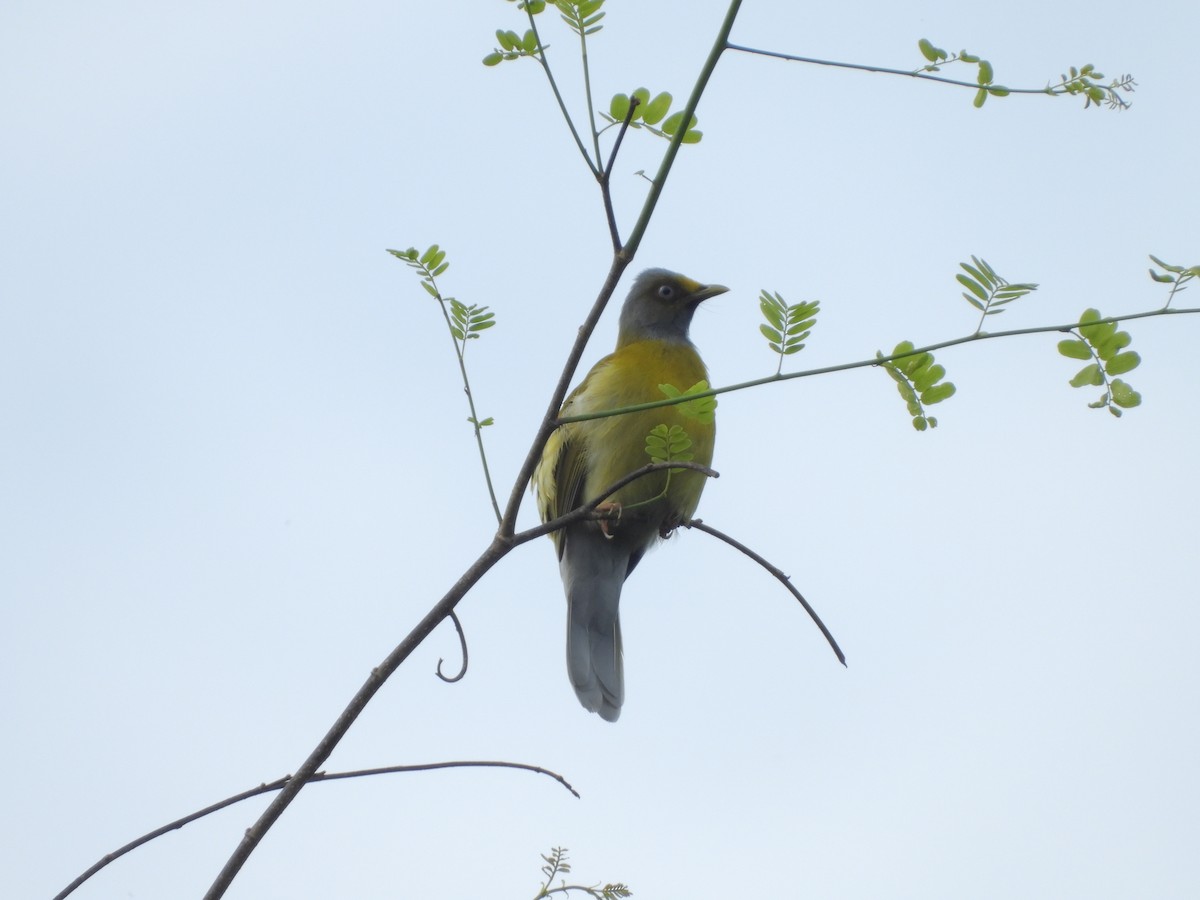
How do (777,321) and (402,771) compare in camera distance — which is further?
(777,321)

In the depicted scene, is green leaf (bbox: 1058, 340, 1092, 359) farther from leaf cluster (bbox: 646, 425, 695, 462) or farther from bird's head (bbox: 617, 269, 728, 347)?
bird's head (bbox: 617, 269, 728, 347)

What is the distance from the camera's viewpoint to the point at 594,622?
523 centimetres

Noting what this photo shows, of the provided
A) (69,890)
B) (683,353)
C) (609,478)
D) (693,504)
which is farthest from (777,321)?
(683,353)

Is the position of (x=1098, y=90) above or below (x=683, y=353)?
below

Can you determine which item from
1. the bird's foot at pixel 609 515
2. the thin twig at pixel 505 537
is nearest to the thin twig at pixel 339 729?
the thin twig at pixel 505 537

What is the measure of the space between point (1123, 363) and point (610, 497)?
Result: 2778 millimetres

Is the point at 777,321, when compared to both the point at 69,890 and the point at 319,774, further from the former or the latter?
the point at 69,890

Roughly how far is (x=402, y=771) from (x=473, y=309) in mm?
1258

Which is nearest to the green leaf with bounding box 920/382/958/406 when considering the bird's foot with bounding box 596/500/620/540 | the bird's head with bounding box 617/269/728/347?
the bird's foot with bounding box 596/500/620/540

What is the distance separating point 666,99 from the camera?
2.66 m

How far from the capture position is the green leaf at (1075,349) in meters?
2.37

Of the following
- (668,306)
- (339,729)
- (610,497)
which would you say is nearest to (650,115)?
(339,729)

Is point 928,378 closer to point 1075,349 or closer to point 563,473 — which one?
point 1075,349

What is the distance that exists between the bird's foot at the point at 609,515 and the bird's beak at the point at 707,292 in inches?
61.8
